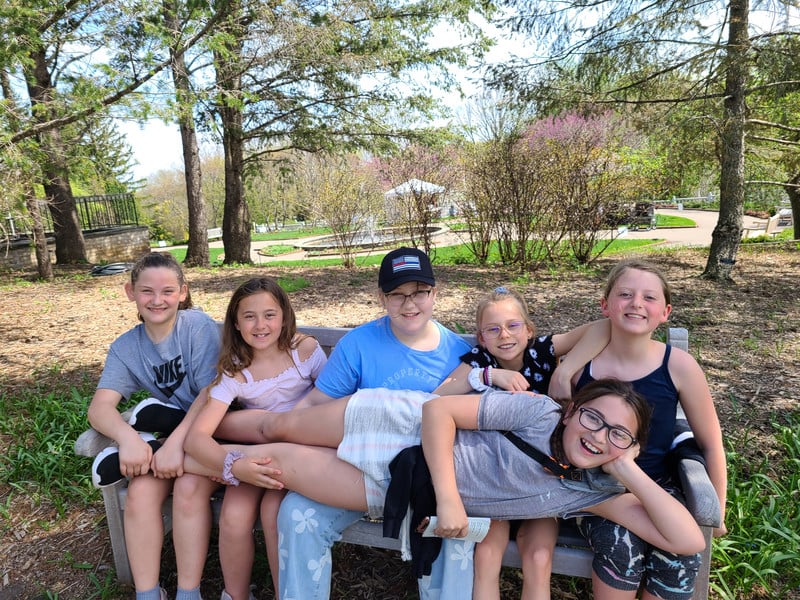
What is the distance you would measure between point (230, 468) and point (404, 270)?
1.01m

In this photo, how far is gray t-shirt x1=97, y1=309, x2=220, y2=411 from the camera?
2404mm

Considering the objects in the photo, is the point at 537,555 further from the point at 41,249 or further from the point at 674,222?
the point at 674,222

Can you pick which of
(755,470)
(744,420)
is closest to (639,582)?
(755,470)

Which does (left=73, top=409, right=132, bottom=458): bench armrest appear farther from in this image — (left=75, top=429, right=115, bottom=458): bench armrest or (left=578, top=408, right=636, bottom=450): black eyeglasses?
(left=578, top=408, right=636, bottom=450): black eyeglasses

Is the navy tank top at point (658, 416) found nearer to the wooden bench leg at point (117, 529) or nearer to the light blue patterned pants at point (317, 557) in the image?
the light blue patterned pants at point (317, 557)

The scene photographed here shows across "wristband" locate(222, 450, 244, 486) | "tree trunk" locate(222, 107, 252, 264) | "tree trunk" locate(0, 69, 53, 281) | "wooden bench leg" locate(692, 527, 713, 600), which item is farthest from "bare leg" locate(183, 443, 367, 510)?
"tree trunk" locate(222, 107, 252, 264)

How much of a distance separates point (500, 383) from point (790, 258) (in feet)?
32.3

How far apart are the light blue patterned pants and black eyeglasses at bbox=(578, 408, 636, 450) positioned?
0.55m

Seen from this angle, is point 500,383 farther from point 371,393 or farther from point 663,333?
point 663,333

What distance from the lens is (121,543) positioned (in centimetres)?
224

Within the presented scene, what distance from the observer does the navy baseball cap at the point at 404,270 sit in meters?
2.13

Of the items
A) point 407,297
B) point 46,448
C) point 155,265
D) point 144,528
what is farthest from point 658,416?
point 46,448

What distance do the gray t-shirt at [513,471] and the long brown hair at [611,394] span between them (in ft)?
0.11

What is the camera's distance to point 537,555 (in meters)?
1.70
